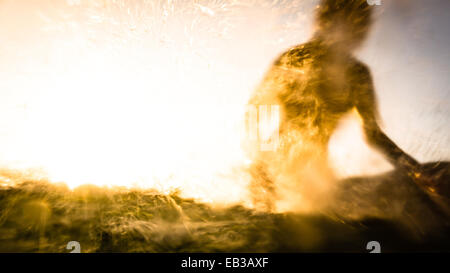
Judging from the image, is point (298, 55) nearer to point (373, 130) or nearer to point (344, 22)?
point (344, 22)

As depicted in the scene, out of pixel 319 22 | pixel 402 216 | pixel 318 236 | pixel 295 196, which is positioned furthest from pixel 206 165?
pixel 402 216

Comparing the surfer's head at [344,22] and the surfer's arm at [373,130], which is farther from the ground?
the surfer's head at [344,22]

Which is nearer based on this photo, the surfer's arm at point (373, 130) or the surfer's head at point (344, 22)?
the surfer's head at point (344, 22)

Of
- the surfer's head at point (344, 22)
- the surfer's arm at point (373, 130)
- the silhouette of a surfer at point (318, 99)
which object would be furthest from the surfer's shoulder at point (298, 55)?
the surfer's arm at point (373, 130)

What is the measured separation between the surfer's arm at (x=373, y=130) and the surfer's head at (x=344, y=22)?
0.38 metres

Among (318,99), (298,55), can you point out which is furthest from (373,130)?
(298,55)

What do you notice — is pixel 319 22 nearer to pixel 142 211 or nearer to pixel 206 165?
pixel 206 165

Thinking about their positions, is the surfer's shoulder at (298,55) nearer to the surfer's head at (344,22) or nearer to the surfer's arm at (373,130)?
the surfer's head at (344,22)

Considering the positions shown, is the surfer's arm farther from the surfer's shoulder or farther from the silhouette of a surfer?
the surfer's shoulder

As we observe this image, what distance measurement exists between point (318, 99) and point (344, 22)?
84 cm

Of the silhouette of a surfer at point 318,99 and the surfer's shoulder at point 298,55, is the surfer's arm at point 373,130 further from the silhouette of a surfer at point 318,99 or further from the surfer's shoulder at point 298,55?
the surfer's shoulder at point 298,55

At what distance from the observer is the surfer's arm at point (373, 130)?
5.87 ft

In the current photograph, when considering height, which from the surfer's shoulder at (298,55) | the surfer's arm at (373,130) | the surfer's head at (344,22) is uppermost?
the surfer's head at (344,22)
